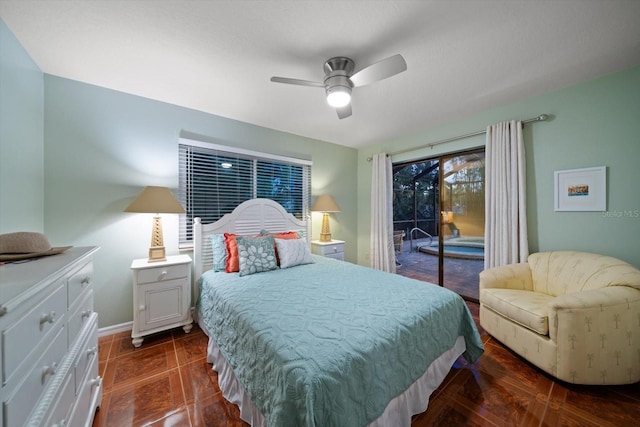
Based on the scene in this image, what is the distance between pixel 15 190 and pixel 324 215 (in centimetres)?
317

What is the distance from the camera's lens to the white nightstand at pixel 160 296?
85.0 inches

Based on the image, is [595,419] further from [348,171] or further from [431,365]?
[348,171]

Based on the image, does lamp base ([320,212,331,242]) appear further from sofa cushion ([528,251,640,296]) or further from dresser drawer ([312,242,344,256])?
sofa cushion ([528,251,640,296])

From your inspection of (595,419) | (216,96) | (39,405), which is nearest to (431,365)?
A: (595,419)

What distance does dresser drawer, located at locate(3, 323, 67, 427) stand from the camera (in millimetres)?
644

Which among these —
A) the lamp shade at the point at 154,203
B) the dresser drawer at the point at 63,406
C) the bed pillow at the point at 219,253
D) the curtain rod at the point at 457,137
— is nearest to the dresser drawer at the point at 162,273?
the bed pillow at the point at 219,253

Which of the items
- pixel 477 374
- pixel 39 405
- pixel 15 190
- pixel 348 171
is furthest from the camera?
pixel 348 171

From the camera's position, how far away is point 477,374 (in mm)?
1821

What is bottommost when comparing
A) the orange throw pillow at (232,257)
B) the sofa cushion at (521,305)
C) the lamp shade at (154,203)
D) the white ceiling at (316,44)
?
the sofa cushion at (521,305)

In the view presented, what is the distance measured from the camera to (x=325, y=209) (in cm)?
364

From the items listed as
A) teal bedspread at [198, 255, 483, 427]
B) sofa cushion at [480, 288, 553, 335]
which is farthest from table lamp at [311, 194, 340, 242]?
sofa cushion at [480, 288, 553, 335]

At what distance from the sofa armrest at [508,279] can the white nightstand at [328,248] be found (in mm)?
1938

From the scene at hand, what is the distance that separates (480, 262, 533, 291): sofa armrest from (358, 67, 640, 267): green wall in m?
0.47

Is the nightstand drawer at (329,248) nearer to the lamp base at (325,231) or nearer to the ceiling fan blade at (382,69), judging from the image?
the lamp base at (325,231)
